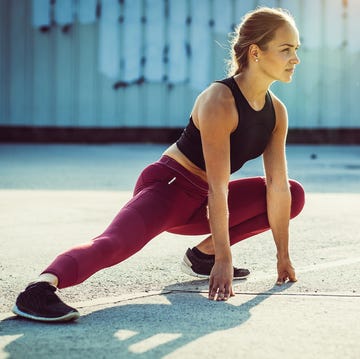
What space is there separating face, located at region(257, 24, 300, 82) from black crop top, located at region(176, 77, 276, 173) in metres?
0.17

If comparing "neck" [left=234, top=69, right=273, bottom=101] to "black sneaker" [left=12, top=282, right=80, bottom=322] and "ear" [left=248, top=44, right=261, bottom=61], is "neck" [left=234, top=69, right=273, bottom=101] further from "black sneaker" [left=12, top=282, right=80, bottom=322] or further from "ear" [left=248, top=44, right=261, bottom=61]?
"black sneaker" [left=12, top=282, right=80, bottom=322]

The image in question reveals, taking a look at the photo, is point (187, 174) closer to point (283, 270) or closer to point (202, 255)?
point (202, 255)

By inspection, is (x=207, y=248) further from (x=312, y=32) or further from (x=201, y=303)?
(x=312, y=32)

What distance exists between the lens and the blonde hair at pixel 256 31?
12.7ft

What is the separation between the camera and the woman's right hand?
147 inches

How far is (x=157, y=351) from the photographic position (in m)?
2.98

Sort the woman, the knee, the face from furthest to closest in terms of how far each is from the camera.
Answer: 1. the knee
2. the face
3. the woman

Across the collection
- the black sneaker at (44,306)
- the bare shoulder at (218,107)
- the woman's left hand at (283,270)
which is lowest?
the woman's left hand at (283,270)

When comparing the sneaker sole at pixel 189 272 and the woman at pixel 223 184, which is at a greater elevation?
the woman at pixel 223 184

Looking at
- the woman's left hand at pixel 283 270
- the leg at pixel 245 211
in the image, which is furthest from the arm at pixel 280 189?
the leg at pixel 245 211

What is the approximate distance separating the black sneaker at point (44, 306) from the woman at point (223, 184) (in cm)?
3

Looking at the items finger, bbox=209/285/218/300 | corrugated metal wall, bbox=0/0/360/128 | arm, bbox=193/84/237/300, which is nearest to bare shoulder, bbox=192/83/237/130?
arm, bbox=193/84/237/300

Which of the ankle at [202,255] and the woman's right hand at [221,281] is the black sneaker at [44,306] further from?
the ankle at [202,255]

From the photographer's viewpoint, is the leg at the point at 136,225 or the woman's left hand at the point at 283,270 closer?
the leg at the point at 136,225
